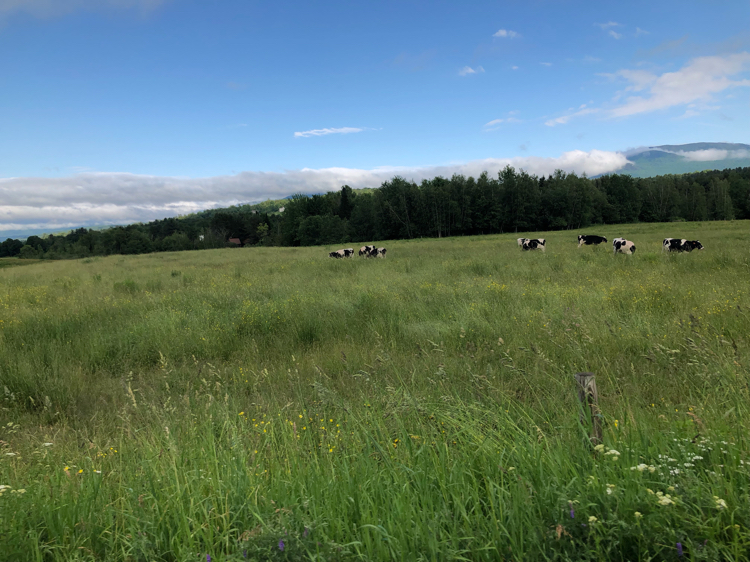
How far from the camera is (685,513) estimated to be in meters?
1.75

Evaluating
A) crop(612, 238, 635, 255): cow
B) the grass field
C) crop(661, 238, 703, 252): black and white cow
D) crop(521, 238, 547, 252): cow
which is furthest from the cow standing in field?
the grass field

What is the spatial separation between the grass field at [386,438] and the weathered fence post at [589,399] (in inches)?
5.2

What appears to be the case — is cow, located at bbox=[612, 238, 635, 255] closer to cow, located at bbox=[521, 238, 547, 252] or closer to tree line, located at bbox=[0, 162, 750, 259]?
cow, located at bbox=[521, 238, 547, 252]

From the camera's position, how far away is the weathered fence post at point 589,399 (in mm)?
2529

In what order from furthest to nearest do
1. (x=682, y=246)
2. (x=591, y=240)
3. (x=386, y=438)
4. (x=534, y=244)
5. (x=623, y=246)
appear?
1. (x=591, y=240)
2. (x=534, y=244)
3. (x=623, y=246)
4. (x=682, y=246)
5. (x=386, y=438)

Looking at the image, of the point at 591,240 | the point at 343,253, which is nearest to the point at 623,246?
the point at 591,240

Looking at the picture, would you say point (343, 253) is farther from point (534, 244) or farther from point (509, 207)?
point (509, 207)

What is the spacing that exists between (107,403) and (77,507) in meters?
3.10

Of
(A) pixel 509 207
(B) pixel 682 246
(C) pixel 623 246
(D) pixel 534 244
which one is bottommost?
(B) pixel 682 246

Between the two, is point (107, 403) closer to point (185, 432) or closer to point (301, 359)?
point (185, 432)

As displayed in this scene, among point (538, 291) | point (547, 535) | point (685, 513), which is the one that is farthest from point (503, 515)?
point (538, 291)

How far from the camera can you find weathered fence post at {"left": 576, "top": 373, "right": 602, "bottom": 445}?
8.30ft

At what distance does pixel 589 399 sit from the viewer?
2.72 metres

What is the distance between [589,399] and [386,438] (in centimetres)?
158
